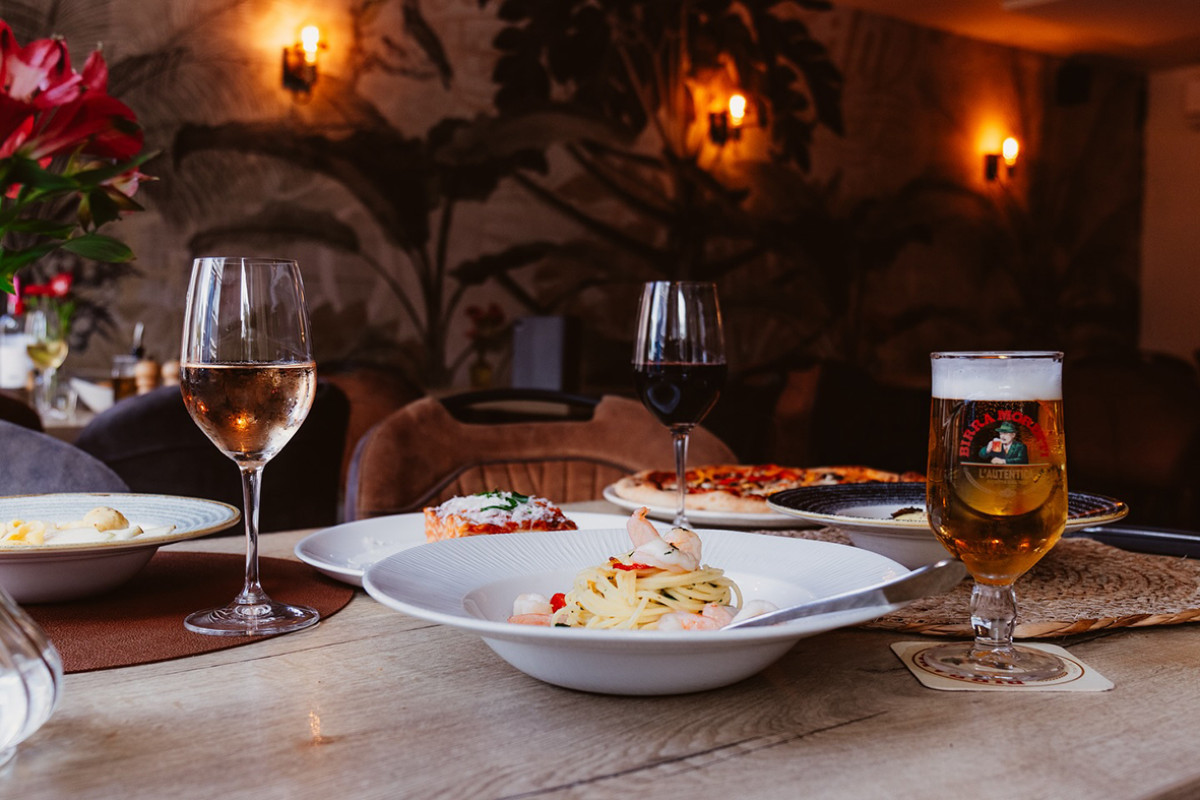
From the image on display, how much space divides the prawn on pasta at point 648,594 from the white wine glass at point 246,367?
0.23 metres

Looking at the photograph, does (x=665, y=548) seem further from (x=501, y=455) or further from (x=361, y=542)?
(x=501, y=455)

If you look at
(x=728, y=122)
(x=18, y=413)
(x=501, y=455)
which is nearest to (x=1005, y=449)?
(x=501, y=455)

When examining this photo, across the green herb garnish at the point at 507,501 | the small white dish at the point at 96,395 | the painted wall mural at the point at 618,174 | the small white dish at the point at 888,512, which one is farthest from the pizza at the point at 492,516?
the painted wall mural at the point at 618,174

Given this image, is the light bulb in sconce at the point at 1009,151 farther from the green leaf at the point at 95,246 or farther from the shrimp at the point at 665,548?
the green leaf at the point at 95,246

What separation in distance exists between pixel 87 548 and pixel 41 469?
730mm

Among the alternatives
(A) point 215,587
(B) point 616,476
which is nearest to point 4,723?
(A) point 215,587

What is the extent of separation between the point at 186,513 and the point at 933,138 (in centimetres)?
720

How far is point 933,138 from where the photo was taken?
728 cm

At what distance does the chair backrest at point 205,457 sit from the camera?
2.09 meters

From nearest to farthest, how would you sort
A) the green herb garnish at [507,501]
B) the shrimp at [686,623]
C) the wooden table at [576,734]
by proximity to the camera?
1. the wooden table at [576,734]
2. the shrimp at [686,623]
3. the green herb garnish at [507,501]

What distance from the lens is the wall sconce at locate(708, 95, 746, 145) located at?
6.23 metres

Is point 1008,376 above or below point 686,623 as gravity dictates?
above

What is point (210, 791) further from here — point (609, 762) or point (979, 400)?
point (979, 400)

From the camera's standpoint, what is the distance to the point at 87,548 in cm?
75
